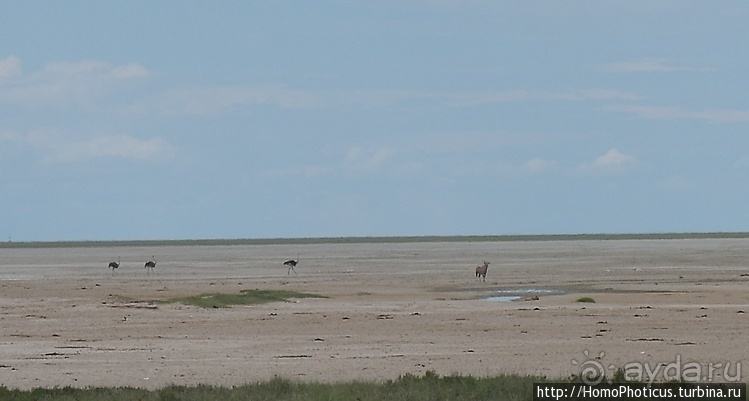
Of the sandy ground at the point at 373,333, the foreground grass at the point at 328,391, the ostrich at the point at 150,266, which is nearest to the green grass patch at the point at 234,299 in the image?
the sandy ground at the point at 373,333

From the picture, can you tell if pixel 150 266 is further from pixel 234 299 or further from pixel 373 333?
pixel 373 333

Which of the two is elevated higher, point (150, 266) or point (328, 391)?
point (150, 266)

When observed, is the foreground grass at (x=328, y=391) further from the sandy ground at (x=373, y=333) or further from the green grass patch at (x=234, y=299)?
the green grass patch at (x=234, y=299)

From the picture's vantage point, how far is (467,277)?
48.2 meters

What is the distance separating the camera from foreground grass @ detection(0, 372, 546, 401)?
13.4 metres

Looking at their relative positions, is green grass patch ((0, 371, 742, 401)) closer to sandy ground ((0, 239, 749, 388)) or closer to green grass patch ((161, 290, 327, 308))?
sandy ground ((0, 239, 749, 388))

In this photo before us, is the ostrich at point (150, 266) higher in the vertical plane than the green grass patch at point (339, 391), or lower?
higher

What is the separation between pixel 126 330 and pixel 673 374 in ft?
41.5

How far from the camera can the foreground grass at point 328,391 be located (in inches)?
527

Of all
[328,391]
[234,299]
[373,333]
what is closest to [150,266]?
[234,299]

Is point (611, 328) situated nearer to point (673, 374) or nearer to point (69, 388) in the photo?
point (673, 374)

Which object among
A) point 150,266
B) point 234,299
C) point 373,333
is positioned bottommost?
point 373,333

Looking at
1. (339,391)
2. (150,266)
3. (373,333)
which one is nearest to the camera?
(339,391)

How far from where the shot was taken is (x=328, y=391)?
1361cm
